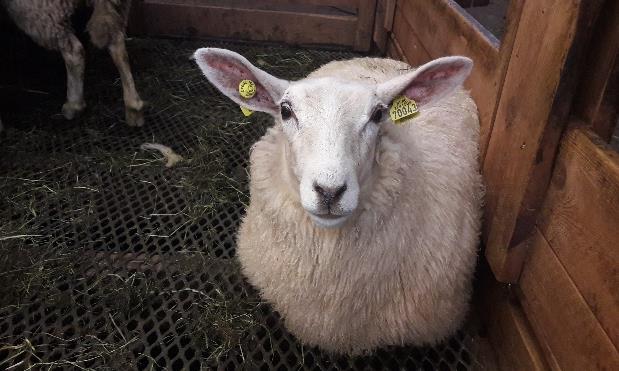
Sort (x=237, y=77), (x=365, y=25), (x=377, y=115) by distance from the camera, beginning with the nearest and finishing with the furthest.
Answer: (x=377, y=115) < (x=237, y=77) < (x=365, y=25)

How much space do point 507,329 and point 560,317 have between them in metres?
0.42

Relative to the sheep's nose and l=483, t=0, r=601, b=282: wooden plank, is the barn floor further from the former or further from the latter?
the sheep's nose

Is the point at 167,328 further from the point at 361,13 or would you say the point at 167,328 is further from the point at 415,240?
the point at 361,13

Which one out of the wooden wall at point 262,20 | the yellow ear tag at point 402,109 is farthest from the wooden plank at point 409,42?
the yellow ear tag at point 402,109

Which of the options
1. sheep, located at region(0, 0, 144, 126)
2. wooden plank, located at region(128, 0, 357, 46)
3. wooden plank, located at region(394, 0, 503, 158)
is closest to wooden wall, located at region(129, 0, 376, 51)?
wooden plank, located at region(128, 0, 357, 46)

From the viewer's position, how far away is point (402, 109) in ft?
5.33

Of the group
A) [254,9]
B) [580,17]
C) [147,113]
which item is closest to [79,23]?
[147,113]

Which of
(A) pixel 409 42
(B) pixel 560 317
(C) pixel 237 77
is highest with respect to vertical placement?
(C) pixel 237 77

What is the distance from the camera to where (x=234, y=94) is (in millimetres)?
1772

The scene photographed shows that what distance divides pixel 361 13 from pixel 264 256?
3.17 m

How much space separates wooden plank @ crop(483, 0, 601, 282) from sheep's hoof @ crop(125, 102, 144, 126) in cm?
265

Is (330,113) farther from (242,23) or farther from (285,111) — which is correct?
(242,23)

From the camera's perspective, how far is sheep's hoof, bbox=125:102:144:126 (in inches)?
131

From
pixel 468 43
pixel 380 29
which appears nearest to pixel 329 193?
pixel 468 43
